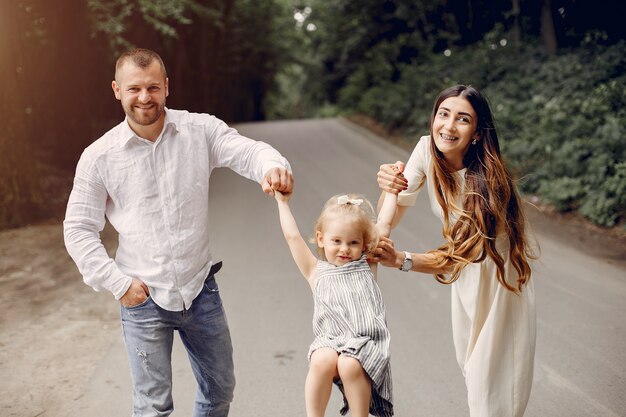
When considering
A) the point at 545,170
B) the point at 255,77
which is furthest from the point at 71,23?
the point at 255,77

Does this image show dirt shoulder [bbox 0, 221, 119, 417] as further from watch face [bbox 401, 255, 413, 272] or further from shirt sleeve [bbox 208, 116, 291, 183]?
watch face [bbox 401, 255, 413, 272]

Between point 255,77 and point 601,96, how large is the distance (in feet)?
124

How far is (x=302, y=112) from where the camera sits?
56.2 m

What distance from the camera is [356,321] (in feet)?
9.84

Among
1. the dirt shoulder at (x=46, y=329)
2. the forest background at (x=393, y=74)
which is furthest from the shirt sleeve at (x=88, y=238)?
the forest background at (x=393, y=74)

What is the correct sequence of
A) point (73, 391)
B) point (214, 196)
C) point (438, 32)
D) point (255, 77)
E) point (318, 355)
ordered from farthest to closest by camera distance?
point (255, 77) → point (438, 32) → point (214, 196) → point (73, 391) → point (318, 355)

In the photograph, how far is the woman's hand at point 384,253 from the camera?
3.13 meters

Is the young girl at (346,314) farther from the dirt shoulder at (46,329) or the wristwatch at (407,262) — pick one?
the dirt shoulder at (46,329)

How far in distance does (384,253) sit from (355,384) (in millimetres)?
640

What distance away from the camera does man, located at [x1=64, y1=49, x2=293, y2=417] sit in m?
3.10

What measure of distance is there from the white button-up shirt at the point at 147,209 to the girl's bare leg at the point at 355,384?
88cm

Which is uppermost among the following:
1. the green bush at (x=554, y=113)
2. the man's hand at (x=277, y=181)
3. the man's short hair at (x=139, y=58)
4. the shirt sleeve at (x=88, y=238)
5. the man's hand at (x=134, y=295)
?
the man's short hair at (x=139, y=58)

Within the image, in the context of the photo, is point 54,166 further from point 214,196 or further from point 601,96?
point 601,96

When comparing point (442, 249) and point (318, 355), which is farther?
point (442, 249)
